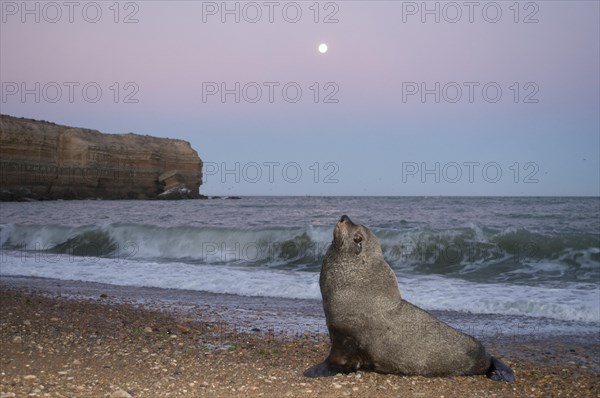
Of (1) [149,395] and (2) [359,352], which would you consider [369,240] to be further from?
(1) [149,395]

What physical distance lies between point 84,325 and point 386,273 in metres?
4.20

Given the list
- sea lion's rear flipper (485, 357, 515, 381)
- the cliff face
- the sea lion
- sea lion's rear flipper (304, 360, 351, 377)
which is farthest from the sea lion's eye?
the cliff face

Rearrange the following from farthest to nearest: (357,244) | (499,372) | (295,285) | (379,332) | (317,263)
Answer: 1. (317,263)
2. (295,285)
3. (357,244)
4. (499,372)
5. (379,332)

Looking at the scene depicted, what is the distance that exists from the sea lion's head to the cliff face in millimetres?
62132

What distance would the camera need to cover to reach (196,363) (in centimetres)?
586

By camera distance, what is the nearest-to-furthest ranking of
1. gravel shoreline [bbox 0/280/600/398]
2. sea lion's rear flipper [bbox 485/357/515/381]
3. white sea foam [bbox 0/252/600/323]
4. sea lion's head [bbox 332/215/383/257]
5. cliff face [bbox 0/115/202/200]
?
gravel shoreline [bbox 0/280/600/398]
sea lion's rear flipper [bbox 485/357/515/381]
sea lion's head [bbox 332/215/383/257]
white sea foam [bbox 0/252/600/323]
cliff face [bbox 0/115/202/200]

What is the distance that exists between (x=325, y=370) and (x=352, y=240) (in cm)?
119

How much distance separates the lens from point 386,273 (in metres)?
5.55

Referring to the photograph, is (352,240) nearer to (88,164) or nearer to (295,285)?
(295,285)

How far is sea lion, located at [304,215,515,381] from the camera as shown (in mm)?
5316

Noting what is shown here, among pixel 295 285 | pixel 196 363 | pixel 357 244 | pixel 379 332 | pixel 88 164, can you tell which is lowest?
pixel 295 285

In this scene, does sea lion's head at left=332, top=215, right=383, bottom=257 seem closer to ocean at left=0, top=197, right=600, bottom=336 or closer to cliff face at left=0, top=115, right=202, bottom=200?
ocean at left=0, top=197, right=600, bottom=336

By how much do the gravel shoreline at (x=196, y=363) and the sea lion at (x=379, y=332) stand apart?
120mm

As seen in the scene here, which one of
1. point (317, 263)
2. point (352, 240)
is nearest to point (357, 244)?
point (352, 240)
